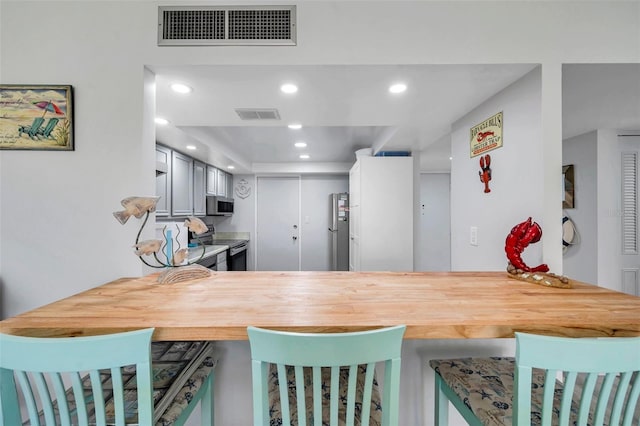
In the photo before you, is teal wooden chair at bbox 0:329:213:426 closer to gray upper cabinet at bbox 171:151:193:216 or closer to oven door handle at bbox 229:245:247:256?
gray upper cabinet at bbox 171:151:193:216

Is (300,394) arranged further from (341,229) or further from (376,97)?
(341,229)

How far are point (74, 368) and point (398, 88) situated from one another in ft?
6.36

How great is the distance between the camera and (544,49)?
1419mm

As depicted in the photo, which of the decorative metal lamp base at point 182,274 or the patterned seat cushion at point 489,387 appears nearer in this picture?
the patterned seat cushion at point 489,387

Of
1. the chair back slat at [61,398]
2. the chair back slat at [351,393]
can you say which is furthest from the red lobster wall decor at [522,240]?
the chair back slat at [61,398]

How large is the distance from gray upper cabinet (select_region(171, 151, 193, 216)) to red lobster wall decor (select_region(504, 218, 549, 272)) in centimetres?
324

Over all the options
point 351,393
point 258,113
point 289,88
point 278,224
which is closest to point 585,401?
point 351,393

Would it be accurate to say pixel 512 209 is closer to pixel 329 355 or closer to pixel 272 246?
pixel 329 355

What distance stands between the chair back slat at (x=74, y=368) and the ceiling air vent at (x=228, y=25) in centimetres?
144

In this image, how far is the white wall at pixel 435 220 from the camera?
5355 millimetres

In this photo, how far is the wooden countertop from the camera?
31.7 inches

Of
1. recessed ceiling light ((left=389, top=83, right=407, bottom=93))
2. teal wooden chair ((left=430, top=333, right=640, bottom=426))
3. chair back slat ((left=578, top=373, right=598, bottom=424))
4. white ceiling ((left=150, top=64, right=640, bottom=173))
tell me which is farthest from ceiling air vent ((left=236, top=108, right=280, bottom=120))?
chair back slat ((left=578, top=373, right=598, bottom=424))

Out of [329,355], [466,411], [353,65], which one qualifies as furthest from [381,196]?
[329,355]

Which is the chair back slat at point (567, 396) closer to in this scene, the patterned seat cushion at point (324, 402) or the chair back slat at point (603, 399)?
the chair back slat at point (603, 399)
